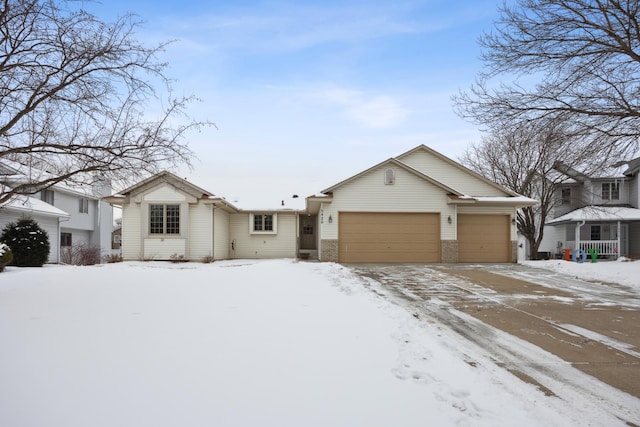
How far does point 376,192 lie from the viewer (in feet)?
55.0

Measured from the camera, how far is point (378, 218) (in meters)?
16.8

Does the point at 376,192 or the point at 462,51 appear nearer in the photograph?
the point at 462,51

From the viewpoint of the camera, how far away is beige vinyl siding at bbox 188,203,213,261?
1770cm

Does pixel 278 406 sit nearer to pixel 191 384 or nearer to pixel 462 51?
pixel 191 384

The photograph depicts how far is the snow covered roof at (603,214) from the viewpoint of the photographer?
21.6 meters

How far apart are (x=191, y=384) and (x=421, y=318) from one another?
13.2 ft

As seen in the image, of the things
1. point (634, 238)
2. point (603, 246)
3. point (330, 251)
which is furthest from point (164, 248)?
point (634, 238)

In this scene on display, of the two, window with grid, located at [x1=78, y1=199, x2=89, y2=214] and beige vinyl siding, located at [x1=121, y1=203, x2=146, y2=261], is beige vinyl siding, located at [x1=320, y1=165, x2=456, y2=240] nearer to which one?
beige vinyl siding, located at [x1=121, y1=203, x2=146, y2=261]

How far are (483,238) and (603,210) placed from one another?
31.5 feet

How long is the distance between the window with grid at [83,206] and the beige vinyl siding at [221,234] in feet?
46.0

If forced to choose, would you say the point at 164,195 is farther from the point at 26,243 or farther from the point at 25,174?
the point at 25,174

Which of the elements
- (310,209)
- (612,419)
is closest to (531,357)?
(612,419)

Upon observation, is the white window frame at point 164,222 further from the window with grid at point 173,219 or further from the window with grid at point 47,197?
the window with grid at point 47,197

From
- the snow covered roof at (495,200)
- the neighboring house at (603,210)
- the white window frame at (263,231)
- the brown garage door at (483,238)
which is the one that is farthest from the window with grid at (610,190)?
the white window frame at (263,231)
